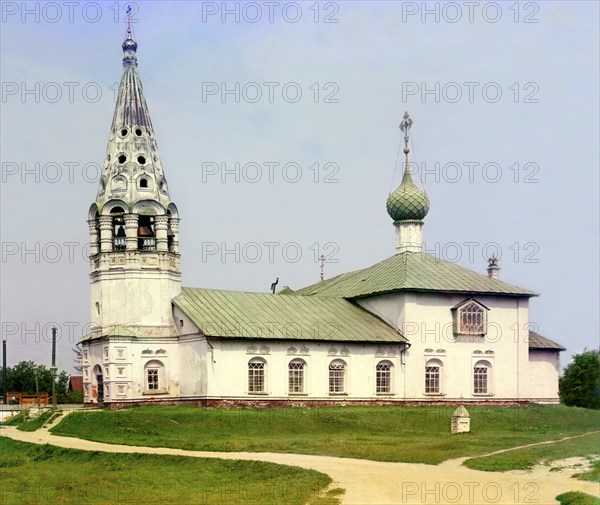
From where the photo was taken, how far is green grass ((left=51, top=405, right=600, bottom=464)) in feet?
102

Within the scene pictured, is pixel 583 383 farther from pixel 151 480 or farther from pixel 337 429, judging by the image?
pixel 151 480

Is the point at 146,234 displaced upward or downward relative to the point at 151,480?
upward

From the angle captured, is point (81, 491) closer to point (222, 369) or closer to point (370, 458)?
point (370, 458)

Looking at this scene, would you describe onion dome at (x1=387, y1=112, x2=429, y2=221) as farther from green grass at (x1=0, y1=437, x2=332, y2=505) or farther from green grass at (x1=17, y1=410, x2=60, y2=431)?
green grass at (x1=0, y1=437, x2=332, y2=505)

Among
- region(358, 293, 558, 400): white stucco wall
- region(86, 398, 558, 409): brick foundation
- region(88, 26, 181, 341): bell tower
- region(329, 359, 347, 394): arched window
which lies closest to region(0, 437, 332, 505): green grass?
region(86, 398, 558, 409): brick foundation

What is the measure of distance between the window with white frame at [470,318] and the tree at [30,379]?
33.3m

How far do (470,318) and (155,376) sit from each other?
1456cm

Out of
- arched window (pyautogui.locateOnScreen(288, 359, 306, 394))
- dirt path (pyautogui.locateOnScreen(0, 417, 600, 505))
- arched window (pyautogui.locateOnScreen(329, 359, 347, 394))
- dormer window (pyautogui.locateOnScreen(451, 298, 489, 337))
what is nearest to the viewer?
dirt path (pyautogui.locateOnScreen(0, 417, 600, 505))

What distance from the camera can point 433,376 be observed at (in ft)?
153

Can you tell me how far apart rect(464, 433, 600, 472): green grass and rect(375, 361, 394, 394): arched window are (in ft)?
42.6

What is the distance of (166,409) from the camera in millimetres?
39469

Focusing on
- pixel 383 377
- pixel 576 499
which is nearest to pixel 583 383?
pixel 383 377

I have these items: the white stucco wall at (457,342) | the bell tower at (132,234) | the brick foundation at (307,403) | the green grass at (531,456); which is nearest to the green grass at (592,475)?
the green grass at (531,456)

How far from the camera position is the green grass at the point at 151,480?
23922 millimetres
